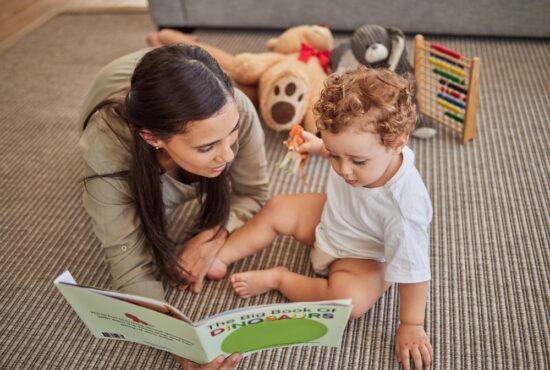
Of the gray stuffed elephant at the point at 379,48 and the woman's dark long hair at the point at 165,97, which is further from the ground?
the woman's dark long hair at the point at 165,97

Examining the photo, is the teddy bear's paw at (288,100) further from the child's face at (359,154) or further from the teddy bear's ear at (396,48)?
the child's face at (359,154)

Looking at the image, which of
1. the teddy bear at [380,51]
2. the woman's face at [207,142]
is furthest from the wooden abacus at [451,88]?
the woman's face at [207,142]

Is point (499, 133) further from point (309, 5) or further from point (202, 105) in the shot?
point (202, 105)

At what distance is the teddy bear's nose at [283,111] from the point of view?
52.0 inches

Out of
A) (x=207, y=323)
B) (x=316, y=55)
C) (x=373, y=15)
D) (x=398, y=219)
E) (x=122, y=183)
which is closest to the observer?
(x=207, y=323)

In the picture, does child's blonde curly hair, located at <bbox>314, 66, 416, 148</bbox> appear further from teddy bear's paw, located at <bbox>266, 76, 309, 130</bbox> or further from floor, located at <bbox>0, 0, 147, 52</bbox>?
floor, located at <bbox>0, 0, 147, 52</bbox>

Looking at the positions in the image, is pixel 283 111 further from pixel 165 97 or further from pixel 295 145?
pixel 165 97

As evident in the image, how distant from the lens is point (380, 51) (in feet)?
4.32

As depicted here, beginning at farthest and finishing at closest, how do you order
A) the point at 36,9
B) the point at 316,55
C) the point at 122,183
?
1. the point at 36,9
2. the point at 316,55
3. the point at 122,183

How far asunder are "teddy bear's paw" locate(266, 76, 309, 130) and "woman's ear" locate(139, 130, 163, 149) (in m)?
0.58

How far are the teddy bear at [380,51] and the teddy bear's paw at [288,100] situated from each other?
7.0 inches

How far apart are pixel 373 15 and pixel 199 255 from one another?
1241 millimetres

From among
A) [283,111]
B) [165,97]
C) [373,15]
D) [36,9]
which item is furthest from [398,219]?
[36,9]

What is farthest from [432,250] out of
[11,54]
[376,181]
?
[11,54]
